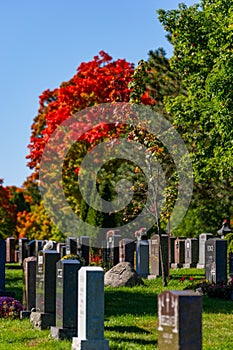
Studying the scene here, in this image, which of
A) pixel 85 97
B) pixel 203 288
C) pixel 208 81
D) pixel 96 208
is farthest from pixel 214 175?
pixel 85 97

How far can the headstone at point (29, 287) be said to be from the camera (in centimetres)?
1842

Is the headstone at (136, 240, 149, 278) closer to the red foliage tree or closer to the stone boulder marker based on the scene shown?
the stone boulder marker

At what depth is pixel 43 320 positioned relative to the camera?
1670 cm

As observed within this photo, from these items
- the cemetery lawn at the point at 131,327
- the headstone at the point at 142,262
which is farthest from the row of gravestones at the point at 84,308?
the headstone at the point at 142,262

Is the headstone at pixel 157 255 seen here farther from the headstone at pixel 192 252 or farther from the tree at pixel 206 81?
the headstone at pixel 192 252

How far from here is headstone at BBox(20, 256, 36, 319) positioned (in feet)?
60.4

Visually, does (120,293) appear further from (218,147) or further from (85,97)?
(85,97)

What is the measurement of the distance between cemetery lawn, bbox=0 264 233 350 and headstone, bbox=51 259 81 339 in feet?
0.92

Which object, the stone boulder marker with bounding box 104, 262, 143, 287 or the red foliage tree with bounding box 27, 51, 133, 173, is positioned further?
the red foliage tree with bounding box 27, 51, 133, 173

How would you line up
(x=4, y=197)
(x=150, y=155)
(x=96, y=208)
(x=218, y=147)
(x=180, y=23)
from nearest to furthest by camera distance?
(x=150, y=155) → (x=218, y=147) → (x=180, y=23) → (x=96, y=208) → (x=4, y=197)

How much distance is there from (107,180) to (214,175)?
12.4m

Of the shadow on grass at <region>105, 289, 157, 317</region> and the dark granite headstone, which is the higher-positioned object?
the dark granite headstone

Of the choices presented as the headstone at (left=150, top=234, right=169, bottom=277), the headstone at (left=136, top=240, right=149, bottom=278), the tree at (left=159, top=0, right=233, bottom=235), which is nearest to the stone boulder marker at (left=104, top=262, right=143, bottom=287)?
the headstone at (left=150, top=234, right=169, bottom=277)

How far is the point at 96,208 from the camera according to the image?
127ft
